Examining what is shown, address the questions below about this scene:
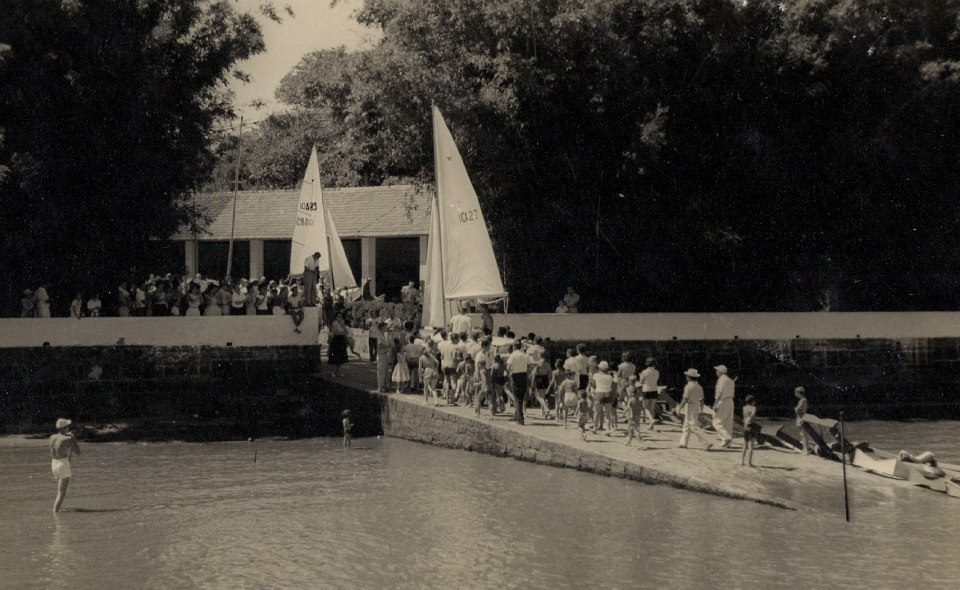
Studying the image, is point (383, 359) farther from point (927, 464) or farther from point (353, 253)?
point (353, 253)

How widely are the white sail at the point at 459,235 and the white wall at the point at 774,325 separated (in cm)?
533

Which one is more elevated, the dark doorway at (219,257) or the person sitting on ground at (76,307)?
the dark doorway at (219,257)

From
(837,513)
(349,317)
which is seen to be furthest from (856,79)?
(837,513)

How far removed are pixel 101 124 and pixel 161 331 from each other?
534 centimetres

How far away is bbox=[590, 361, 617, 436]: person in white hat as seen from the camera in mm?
23109

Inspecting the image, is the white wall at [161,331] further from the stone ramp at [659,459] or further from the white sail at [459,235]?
the stone ramp at [659,459]

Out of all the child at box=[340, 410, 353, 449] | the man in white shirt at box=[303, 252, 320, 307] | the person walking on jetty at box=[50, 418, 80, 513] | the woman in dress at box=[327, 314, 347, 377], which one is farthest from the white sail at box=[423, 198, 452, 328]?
the person walking on jetty at box=[50, 418, 80, 513]

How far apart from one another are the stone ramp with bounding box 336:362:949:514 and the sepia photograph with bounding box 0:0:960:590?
0.34 feet

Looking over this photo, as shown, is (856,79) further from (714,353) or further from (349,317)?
(349,317)

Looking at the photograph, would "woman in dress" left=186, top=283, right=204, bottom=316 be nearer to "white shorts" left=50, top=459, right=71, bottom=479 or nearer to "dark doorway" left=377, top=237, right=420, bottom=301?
"white shorts" left=50, top=459, right=71, bottom=479

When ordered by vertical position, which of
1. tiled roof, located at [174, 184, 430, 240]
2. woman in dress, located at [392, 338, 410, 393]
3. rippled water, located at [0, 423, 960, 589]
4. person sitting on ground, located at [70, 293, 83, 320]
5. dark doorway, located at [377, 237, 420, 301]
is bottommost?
rippled water, located at [0, 423, 960, 589]

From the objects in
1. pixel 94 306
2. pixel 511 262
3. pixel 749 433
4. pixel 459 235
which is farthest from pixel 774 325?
pixel 94 306

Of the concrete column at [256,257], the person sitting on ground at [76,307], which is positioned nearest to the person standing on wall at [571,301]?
the person sitting on ground at [76,307]

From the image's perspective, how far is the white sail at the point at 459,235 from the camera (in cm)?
2941
